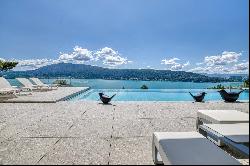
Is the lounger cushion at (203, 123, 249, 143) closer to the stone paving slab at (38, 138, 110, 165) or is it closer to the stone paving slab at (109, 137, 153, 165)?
the stone paving slab at (109, 137, 153, 165)

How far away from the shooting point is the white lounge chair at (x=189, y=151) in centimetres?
248

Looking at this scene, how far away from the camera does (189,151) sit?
275cm

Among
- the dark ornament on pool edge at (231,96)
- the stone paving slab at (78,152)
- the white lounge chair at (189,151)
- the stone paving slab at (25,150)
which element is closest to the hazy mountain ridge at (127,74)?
the dark ornament on pool edge at (231,96)

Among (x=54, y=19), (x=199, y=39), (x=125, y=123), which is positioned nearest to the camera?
(x=125, y=123)

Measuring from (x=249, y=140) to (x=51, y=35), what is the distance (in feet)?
92.8

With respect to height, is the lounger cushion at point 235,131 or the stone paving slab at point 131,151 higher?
the lounger cushion at point 235,131

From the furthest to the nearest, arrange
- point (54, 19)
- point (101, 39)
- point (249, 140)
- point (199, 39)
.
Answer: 1. point (101, 39)
2. point (199, 39)
3. point (54, 19)
4. point (249, 140)

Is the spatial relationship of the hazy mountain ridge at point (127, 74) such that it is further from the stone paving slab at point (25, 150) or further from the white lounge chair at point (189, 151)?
the white lounge chair at point (189, 151)

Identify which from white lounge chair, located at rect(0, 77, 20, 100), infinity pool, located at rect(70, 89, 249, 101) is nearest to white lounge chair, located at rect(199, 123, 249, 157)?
white lounge chair, located at rect(0, 77, 20, 100)

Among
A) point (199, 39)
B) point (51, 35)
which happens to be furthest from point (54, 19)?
point (199, 39)

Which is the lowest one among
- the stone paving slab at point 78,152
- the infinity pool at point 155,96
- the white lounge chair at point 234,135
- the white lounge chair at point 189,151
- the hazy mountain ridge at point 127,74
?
the stone paving slab at point 78,152

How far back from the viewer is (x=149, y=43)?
2908cm

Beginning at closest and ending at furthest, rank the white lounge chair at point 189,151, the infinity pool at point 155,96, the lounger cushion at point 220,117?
1. the white lounge chair at point 189,151
2. the lounger cushion at point 220,117
3. the infinity pool at point 155,96

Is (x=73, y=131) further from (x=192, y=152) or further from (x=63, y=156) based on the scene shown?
(x=192, y=152)
